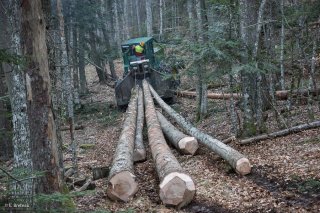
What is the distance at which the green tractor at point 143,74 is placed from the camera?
18.6 m

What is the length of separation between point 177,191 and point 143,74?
539 inches

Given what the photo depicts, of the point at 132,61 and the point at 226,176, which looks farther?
the point at 132,61

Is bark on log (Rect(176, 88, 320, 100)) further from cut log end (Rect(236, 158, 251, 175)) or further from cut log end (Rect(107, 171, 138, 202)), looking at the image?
cut log end (Rect(107, 171, 138, 202))

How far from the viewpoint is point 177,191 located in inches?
253

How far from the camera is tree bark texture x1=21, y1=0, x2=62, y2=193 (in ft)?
16.6

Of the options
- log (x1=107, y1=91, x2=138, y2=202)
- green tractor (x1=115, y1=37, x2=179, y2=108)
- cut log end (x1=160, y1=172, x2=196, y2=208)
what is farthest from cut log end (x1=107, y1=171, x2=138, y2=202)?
green tractor (x1=115, y1=37, x2=179, y2=108)

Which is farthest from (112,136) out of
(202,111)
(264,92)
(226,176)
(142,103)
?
(226,176)

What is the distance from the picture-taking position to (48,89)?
5.24m

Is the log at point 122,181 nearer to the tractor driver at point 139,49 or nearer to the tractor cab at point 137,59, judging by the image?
the tractor cab at point 137,59

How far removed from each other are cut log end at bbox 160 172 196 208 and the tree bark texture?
2.04 m

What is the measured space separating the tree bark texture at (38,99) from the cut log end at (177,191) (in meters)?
2.04

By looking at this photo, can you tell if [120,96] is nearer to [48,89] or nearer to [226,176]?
[226,176]

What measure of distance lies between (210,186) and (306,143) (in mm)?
2753

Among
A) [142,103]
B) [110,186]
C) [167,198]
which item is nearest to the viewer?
[167,198]
